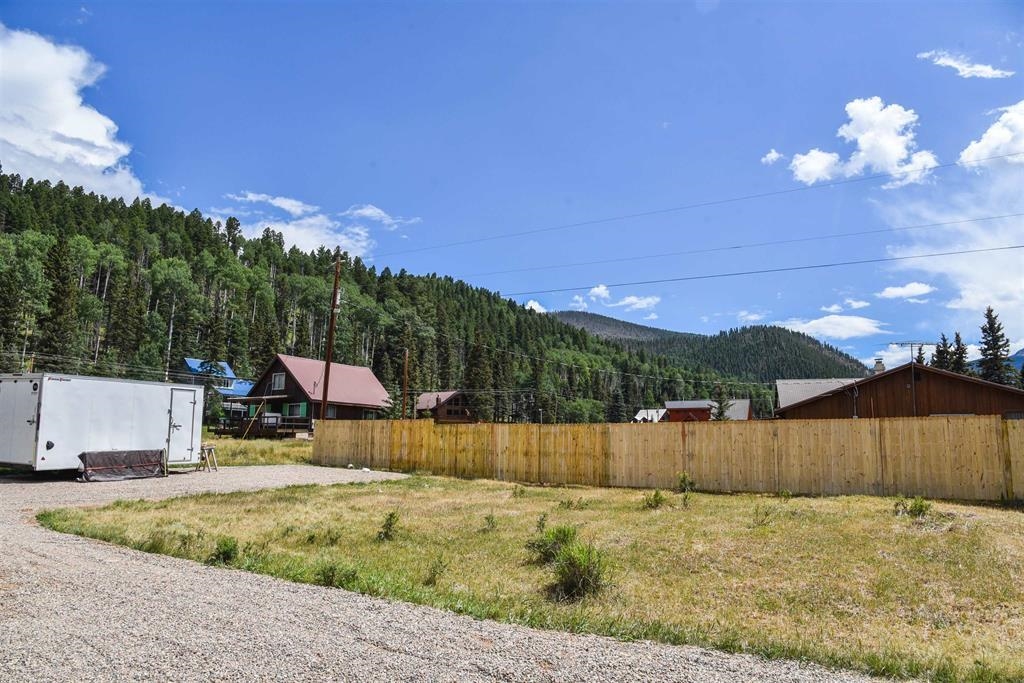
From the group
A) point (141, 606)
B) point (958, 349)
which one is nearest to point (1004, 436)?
point (141, 606)

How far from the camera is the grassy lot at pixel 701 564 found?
5.49m

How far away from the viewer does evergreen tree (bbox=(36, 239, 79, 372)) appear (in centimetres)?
5519

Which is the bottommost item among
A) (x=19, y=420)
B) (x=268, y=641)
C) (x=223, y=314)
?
(x=268, y=641)

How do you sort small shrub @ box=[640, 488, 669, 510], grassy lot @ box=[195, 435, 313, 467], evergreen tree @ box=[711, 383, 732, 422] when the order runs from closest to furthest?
small shrub @ box=[640, 488, 669, 510] < grassy lot @ box=[195, 435, 313, 467] < evergreen tree @ box=[711, 383, 732, 422]

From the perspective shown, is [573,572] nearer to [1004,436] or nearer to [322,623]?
[322,623]

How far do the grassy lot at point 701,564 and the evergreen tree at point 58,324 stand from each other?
5241 centimetres

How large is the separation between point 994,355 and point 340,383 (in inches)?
2199

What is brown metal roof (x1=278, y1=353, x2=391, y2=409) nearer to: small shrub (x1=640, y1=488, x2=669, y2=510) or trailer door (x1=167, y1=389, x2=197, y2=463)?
trailer door (x1=167, y1=389, x2=197, y2=463)

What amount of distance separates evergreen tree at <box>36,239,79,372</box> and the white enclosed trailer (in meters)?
44.5

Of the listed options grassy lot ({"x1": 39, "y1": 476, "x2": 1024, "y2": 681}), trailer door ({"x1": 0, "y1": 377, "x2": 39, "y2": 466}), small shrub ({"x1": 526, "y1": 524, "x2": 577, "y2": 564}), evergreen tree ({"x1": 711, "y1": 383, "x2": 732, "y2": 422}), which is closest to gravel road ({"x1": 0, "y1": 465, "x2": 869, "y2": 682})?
grassy lot ({"x1": 39, "y1": 476, "x2": 1024, "y2": 681})

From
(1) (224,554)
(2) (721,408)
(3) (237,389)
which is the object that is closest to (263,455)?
(1) (224,554)

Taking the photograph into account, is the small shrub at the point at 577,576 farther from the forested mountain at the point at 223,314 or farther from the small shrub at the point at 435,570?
the forested mountain at the point at 223,314

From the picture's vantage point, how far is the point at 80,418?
17.3 metres

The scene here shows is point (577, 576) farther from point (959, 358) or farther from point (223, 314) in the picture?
point (223, 314)
